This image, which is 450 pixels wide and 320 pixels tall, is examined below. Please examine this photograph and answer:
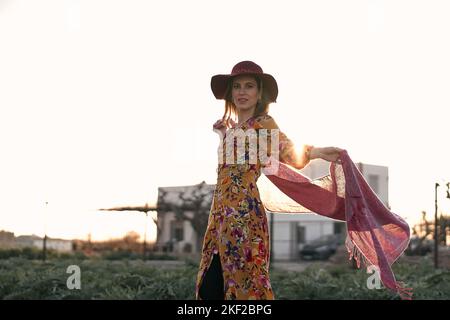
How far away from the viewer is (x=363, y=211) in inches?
155

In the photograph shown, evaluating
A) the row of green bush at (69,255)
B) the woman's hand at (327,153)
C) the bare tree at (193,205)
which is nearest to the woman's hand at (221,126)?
the woman's hand at (327,153)

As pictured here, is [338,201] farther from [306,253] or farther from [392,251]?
→ [306,253]

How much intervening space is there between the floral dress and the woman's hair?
23cm

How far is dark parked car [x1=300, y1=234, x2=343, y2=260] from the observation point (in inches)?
981

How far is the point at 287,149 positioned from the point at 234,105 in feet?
1.70

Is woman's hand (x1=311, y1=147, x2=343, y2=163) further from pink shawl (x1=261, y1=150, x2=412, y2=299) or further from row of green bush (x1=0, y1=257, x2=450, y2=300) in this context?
row of green bush (x1=0, y1=257, x2=450, y2=300)

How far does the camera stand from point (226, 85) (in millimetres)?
4066

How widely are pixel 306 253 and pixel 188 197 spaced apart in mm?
7335

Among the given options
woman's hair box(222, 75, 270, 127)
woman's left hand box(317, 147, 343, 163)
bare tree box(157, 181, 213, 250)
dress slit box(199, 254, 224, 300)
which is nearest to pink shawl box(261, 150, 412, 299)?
woman's left hand box(317, 147, 343, 163)

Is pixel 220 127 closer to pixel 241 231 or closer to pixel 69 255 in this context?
pixel 241 231

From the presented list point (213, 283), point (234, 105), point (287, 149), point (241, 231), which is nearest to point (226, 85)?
point (234, 105)

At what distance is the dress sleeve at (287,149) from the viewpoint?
3705 millimetres

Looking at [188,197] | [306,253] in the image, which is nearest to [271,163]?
[188,197]
